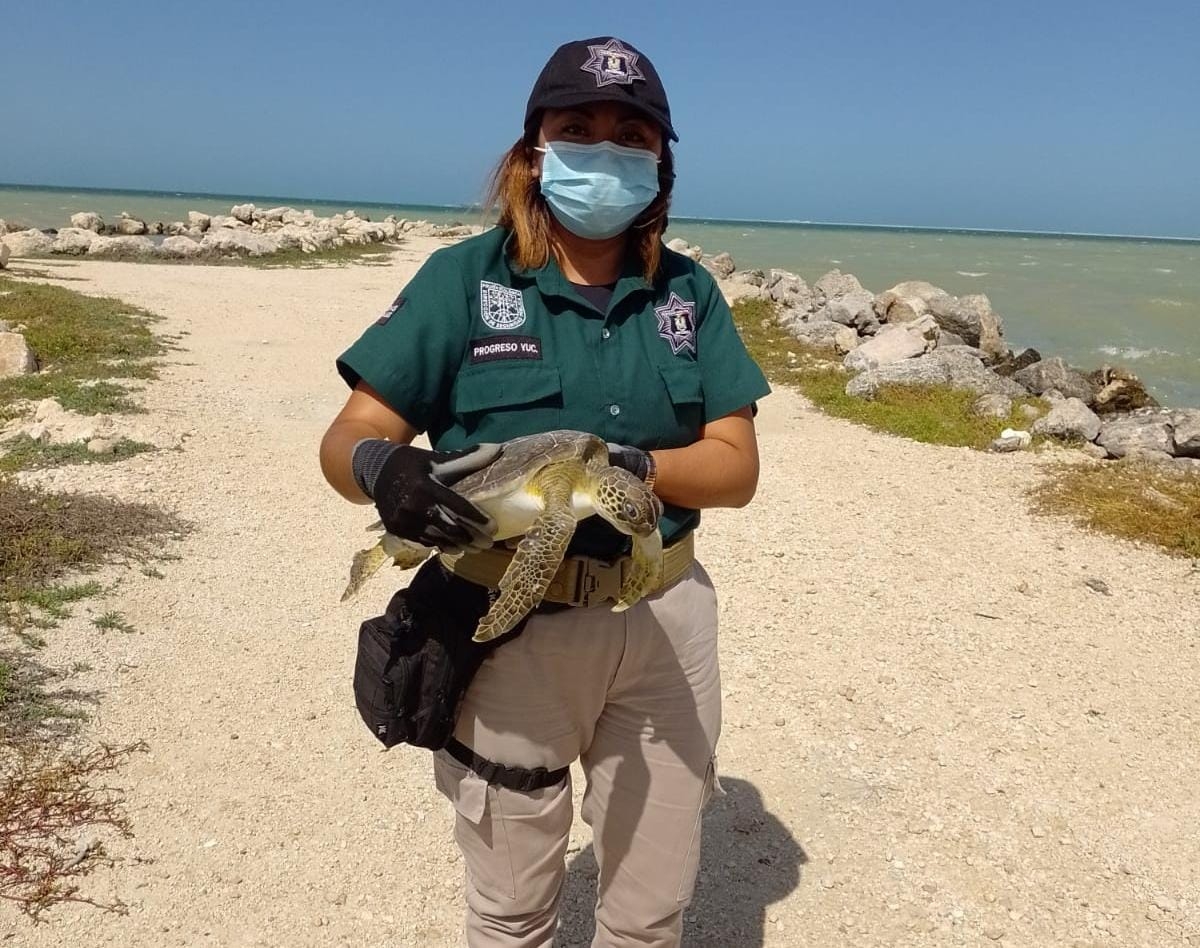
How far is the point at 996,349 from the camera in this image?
16547mm

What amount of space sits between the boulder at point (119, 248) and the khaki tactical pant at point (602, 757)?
99.1 ft

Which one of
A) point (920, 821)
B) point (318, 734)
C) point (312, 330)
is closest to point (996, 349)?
point (312, 330)

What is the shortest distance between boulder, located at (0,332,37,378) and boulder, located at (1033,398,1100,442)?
1271 cm

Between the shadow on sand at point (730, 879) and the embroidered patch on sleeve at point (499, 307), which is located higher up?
the embroidered patch on sleeve at point (499, 307)

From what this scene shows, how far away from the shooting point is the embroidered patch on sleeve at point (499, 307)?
2.28 meters

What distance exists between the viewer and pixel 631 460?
220cm

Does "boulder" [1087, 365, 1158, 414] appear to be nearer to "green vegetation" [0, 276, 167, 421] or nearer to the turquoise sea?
the turquoise sea

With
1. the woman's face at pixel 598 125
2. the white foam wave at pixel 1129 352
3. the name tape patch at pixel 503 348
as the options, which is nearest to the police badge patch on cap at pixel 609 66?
the woman's face at pixel 598 125

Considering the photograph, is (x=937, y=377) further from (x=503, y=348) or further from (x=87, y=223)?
(x=87, y=223)

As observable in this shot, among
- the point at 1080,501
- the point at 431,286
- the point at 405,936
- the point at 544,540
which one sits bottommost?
the point at 405,936

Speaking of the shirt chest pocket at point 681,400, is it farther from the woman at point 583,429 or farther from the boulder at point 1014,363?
the boulder at point 1014,363

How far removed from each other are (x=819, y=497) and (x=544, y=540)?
7037mm

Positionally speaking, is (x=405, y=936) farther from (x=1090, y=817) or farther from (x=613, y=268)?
(x=1090, y=817)

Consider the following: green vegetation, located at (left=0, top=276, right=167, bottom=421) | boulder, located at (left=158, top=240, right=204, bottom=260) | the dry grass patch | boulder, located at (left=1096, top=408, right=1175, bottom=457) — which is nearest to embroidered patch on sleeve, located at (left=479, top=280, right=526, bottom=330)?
the dry grass patch
